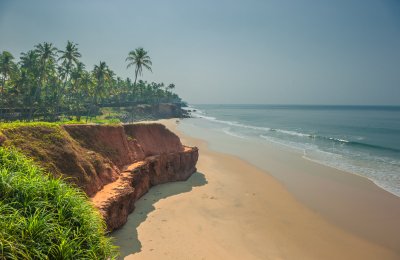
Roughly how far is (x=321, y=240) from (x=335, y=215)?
463cm

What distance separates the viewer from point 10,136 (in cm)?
1354

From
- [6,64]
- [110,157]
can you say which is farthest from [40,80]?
[110,157]

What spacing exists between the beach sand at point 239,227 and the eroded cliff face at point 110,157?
4.13ft

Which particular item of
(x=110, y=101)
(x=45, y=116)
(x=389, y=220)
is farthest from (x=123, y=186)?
(x=110, y=101)

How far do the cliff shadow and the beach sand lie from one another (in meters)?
0.05

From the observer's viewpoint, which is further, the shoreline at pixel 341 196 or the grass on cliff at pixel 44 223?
the shoreline at pixel 341 196

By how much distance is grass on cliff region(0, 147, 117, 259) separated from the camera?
6.42 m

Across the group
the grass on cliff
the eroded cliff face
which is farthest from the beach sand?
the grass on cliff

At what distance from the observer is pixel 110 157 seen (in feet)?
65.5

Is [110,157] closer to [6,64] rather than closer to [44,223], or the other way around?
[44,223]

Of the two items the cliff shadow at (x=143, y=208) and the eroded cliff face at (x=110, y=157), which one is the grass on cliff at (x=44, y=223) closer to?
the eroded cliff face at (x=110, y=157)

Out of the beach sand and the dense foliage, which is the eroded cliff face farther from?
the dense foliage

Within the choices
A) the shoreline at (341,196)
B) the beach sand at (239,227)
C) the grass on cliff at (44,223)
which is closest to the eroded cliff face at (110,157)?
the beach sand at (239,227)

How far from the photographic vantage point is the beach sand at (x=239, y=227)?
14.0 metres
